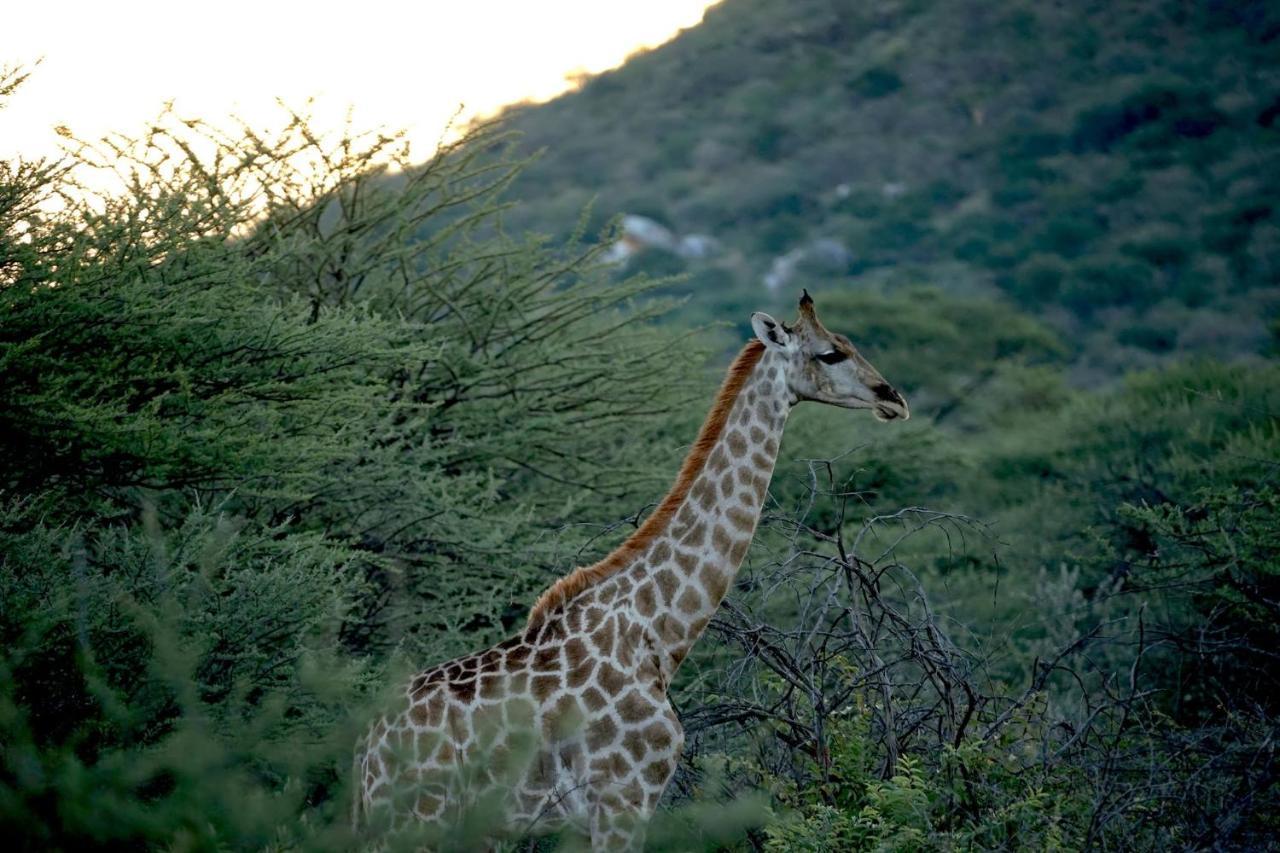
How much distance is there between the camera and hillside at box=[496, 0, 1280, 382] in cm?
3766

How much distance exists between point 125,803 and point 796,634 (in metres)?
2.64

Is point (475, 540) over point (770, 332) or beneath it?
beneath

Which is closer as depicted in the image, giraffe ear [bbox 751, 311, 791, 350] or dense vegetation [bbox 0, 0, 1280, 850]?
dense vegetation [bbox 0, 0, 1280, 850]

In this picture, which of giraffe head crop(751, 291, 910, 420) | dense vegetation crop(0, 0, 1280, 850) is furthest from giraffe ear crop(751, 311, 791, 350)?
dense vegetation crop(0, 0, 1280, 850)

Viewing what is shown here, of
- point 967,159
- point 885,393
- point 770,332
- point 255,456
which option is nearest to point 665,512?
point 770,332

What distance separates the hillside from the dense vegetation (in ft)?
60.0

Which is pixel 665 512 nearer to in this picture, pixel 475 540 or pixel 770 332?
pixel 770 332

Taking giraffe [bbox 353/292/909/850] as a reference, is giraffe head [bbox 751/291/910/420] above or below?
above

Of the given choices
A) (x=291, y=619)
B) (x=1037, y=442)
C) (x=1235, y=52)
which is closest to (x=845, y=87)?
(x=1235, y=52)

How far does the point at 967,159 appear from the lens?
46469 millimetres

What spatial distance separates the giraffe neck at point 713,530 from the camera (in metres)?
5.12

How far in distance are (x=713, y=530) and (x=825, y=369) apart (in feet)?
2.47

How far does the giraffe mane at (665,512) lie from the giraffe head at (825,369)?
0.13m

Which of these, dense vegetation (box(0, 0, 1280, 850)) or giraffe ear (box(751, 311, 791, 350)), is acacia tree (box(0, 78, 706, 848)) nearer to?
dense vegetation (box(0, 0, 1280, 850))
